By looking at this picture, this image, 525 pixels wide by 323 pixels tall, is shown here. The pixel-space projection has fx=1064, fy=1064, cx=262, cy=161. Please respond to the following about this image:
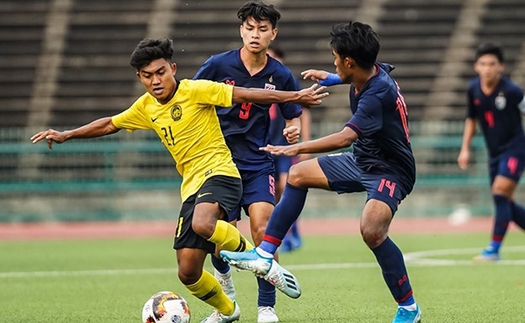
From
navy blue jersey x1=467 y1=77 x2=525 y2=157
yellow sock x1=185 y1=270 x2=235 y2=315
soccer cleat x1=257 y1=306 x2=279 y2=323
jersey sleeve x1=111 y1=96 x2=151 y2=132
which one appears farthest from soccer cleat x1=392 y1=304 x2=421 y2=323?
navy blue jersey x1=467 y1=77 x2=525 y2=157

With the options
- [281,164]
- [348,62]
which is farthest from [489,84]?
[348,62]

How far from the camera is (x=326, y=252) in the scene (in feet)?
43.4

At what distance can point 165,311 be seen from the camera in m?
6.88

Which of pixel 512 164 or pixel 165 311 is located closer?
pixel 165 311

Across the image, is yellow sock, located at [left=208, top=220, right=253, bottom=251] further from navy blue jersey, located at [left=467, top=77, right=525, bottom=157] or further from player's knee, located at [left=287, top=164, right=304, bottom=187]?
navy blue jersey, located at [left=467, top=77, right=525, bottom=157]

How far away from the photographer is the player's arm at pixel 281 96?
694 cm

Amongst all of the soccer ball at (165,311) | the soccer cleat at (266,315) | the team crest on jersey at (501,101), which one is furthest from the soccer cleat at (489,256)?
the soccer ball at (165,311)

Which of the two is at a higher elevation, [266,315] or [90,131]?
[90,131]

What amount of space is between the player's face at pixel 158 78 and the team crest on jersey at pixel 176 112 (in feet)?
0.31

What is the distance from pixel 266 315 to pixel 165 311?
0.98m

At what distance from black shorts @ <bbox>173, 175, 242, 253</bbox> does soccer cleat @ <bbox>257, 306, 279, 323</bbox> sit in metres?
0.69

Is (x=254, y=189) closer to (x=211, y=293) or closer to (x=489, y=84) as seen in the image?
(x=211, y=293)

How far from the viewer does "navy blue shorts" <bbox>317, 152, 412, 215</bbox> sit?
691cm

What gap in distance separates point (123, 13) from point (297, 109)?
16656 mm
